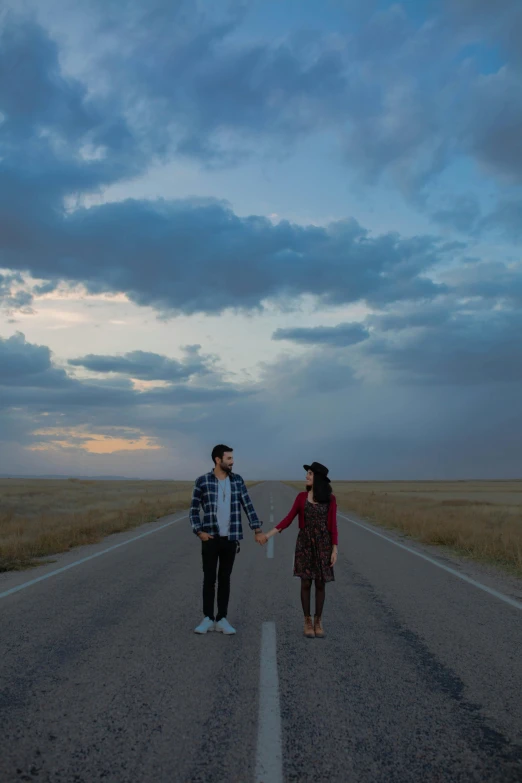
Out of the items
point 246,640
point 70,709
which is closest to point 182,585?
point 246,640

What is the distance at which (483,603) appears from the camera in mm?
8172

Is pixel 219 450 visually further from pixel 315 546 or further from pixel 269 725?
pixel 269 725

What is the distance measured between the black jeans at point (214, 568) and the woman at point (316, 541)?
0.49m

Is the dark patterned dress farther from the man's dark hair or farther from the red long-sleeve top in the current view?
the man's dark hair

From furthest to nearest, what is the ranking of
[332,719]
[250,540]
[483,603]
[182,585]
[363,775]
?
[250,540]
[182,585]
[483,603]
[332,719]
[363,775]

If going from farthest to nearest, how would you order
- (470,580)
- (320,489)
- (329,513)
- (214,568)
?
1. (470,580)
2. (214,568)
3. (329,513)
4. (320,489)

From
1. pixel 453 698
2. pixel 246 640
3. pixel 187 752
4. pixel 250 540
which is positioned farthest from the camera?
pixel 250 540

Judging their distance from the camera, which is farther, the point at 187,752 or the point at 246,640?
the point at 246,640

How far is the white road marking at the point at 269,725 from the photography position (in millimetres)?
3398

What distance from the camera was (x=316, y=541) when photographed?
6.39 metres

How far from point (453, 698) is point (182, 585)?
5.38 metres

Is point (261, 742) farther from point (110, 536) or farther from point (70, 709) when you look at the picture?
point (110, 536)

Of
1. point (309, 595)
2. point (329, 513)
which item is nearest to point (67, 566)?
point (309, 595)

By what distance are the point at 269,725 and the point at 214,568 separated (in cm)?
261
